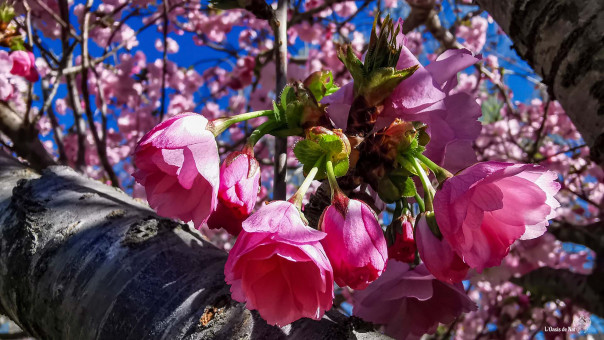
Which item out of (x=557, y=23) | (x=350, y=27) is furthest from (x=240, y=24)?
(x=557, y=23)

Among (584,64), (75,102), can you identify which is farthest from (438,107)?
(75,102)

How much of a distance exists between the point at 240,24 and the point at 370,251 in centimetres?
411

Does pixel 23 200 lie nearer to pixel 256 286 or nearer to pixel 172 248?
pixel 172 248

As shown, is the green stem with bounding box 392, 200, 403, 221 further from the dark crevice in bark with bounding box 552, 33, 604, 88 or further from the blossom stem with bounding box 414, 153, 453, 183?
the dark crevice in bark with bounding box 552, 33, 604, 88

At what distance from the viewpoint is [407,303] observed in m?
0.74

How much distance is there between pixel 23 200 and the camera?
85 centimetres

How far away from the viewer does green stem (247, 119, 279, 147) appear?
69 centimetres

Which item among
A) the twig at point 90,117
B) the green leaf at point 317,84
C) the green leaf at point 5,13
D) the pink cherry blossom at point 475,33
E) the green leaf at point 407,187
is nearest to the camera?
the green leaf at point 407,187

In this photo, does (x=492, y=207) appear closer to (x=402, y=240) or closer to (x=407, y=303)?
(x=402, y=240)

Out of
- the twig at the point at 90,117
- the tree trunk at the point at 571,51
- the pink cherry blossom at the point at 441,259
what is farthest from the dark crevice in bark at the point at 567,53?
the twig at the point at 90,117

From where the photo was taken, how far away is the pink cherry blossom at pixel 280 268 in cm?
48

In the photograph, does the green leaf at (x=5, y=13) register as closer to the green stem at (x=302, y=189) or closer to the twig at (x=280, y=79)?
the twig at (x=280, y=79)

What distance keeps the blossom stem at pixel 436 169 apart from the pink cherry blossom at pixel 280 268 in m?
0.22

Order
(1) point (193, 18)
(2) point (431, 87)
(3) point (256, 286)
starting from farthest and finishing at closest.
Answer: (1) point (193, 18) → (2) point (431, 87) → (3) point (256, 286)
